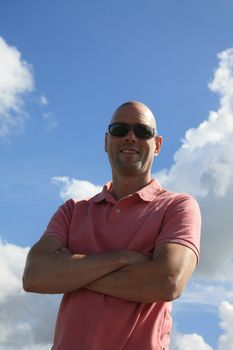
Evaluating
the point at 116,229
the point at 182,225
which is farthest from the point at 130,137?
the point at 182,225

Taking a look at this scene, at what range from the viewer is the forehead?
20.2 ft

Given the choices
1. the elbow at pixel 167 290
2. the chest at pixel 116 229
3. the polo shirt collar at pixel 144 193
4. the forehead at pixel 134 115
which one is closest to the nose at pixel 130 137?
the forehead at pixel 134 115

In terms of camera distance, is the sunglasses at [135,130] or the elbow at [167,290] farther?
the sunglasses at [135,130]

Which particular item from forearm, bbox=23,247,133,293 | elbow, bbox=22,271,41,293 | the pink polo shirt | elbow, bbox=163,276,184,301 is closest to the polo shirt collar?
the pink polo shirt

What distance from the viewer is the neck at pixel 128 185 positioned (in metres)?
6.19

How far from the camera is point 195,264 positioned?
5383 millimetres

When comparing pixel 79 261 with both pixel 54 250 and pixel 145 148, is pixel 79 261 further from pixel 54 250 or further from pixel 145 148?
pixel 145 148

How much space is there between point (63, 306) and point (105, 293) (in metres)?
0.60

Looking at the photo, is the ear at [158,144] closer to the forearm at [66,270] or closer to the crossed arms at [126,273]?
the crossed arms at [126,273]

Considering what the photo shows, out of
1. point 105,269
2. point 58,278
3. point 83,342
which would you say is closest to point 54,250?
point 58,278

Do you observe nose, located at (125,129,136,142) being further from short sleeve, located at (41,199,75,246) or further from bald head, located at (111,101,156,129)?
short sleeve, located at (41,199,75,246)

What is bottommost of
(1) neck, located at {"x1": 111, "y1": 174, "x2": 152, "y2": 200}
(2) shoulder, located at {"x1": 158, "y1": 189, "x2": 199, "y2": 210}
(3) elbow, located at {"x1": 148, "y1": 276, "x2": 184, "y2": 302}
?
(3) elbow, located at {"x1": 148, "y1": 276, "x2": 184, "y2": 302}

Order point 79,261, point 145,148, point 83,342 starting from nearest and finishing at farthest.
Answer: point 83,342 < point 79,261 < point 145,148

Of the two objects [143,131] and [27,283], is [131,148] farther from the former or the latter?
[27,283]
